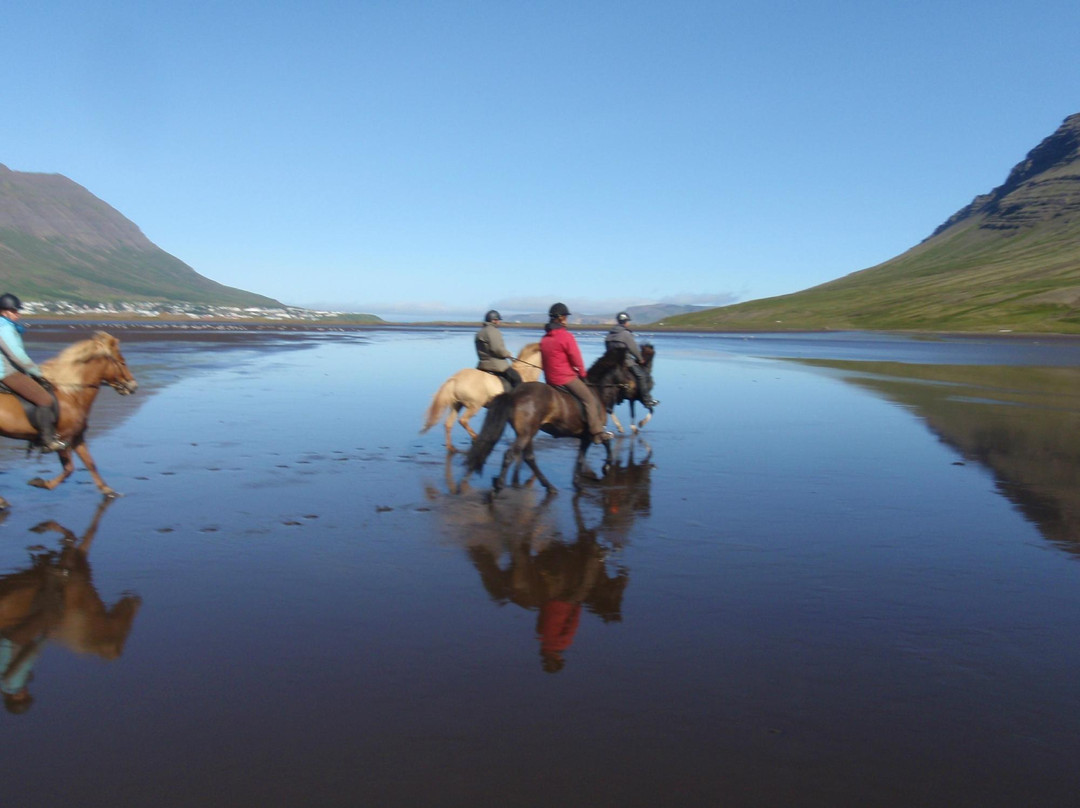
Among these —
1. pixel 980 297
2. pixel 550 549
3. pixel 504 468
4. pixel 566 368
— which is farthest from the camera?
pixel 980 297

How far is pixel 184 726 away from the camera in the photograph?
4.45m

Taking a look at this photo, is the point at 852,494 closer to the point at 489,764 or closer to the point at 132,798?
the point at 489,764

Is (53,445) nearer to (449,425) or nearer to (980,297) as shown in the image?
(449,425)

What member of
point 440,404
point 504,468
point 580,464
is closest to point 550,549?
point 504,468

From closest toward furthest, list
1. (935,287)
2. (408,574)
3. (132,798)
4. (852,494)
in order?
(132,798) → (408,574) → (852,494) → (935,287)

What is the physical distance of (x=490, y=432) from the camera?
1097cm

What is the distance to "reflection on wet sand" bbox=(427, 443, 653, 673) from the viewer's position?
6.45 metres

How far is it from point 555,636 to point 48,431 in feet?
24.6

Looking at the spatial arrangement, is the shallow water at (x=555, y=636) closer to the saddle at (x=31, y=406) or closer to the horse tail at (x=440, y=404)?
the saddle at (x=31, y=406)

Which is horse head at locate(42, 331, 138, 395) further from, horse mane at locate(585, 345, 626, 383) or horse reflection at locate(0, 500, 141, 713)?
horse mane at locate(585, 345, 626, 383)

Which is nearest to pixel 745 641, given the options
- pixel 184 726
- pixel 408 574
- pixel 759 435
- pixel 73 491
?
pixel 408 574

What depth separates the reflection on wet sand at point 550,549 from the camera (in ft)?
21.2

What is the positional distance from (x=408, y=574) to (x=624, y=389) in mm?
6863

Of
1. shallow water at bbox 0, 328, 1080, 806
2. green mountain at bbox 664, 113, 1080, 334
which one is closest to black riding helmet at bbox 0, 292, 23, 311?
shallow water at bbox 0, 328, 1080, 806
